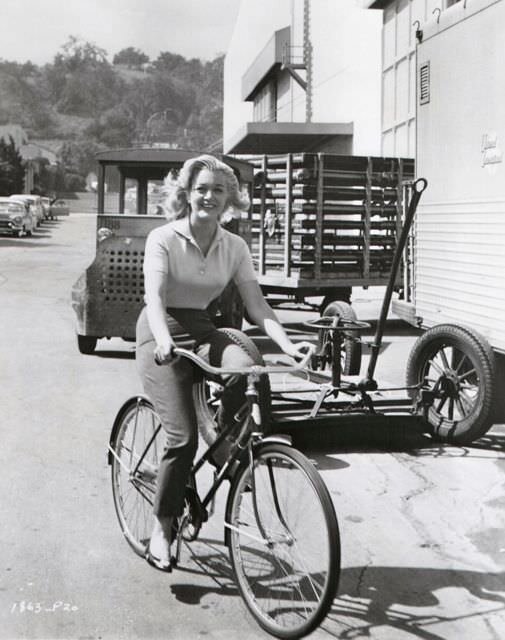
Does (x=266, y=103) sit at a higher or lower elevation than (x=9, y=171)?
higher

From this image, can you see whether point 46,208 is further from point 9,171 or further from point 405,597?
point 405,597

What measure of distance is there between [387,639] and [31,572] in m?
1.67

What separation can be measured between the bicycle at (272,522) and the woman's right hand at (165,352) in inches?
1.4

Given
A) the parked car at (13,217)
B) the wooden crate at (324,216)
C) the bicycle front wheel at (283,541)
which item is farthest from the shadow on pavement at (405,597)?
the parked car at (13,217)

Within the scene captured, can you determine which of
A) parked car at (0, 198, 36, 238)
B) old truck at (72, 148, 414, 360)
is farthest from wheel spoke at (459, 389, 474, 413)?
parked car at (0, 198, 36, 238)

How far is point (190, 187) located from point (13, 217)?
38473mm

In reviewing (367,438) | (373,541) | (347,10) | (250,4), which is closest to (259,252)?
(367,438)

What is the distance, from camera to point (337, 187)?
13039 millimetres

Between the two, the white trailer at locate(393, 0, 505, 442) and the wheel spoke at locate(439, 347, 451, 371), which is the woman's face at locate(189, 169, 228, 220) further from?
the wheel spoke at locate(439, 347, 451, 371)

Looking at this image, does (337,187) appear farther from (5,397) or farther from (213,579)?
(213,579)

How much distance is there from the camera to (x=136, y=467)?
15.1ft

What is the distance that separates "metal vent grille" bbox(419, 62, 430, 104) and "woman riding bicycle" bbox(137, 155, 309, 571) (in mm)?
4421

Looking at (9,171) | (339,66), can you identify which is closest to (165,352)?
(339,66)

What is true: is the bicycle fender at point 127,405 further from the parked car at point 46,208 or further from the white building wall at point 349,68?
the parked car at point 46,208
